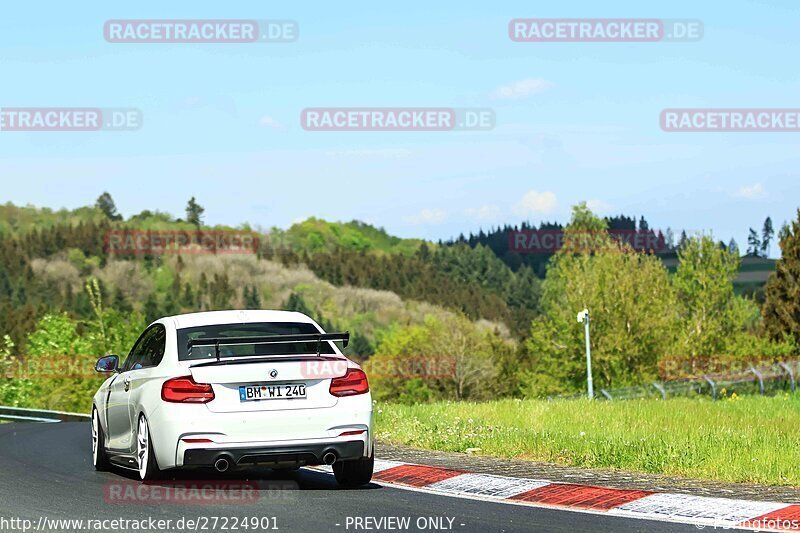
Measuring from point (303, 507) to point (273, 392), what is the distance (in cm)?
113

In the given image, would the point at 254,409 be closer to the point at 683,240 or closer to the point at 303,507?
the point at 303,507

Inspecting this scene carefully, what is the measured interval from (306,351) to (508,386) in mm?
96542

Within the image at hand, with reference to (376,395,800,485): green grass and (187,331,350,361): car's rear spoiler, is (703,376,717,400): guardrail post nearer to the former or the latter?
(376,395,800,485): green grass

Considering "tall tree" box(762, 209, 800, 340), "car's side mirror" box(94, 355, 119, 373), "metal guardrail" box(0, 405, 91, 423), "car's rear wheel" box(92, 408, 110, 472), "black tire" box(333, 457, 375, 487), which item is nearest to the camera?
"black tire" box(333, 457, 375, 487)

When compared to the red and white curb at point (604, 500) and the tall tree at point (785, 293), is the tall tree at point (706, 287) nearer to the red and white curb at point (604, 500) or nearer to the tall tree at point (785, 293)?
the tall tree at point (785, 293)

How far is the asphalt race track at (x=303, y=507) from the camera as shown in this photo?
27.2ft

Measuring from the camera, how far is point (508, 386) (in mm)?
106062

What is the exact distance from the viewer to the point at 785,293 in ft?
241

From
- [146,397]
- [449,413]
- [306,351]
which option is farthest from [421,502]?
[449,413]

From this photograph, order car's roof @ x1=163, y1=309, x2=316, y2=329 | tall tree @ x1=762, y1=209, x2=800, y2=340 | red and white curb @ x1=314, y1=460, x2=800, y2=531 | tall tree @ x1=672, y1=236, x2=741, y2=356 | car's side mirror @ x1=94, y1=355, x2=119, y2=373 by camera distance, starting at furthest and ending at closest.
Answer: tall tree @ x1=672, y1=236, x2=741, y2=356
tall tree @ x1=762, y1=209, x2=800, y2=340
car's side mirror @ x1=94, y1=355, x2=119, y2=373
car's roof @ x1=163, y1=309, x2=316, y2=329
red and white curb @ x1=314, y1=460, x2=800, y2=531

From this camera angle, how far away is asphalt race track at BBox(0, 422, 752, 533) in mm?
8281

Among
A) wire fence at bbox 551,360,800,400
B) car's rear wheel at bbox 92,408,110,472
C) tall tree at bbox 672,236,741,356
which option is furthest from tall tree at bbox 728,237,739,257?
car's rear wheel at bbox 92,408,110,472

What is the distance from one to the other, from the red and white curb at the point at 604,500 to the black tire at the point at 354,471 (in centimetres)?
38

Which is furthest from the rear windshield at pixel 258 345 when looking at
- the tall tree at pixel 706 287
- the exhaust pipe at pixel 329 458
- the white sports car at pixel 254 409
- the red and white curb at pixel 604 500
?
the tall tree at pixel 706 287
